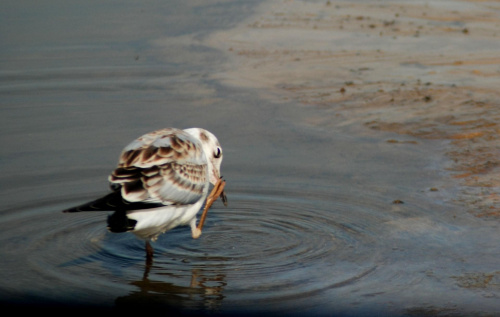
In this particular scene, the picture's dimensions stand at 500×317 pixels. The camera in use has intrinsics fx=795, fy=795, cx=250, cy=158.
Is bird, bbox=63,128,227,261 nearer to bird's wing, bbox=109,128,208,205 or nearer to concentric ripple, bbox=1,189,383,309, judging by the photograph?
bird's wing, bbox=109,128,208,205

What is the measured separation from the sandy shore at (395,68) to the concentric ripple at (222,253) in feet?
4.67

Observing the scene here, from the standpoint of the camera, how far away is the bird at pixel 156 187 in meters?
5.75

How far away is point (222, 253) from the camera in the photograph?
20.7 ft

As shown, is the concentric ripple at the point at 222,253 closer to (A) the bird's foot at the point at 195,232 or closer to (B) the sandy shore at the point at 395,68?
(A) the bird's foot at the point at 195,232

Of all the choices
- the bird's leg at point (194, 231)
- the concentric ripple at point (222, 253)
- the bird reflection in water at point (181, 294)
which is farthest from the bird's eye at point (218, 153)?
the bird reflection in water at point (181, 294)

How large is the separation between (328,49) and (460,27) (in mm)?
3038

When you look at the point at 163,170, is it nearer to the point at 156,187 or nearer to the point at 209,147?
the point at 156,187

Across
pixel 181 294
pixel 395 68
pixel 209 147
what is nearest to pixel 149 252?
pixel 181 294

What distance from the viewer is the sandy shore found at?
914 cm

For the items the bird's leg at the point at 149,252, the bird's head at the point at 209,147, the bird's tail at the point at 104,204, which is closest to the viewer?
the bird's tail at the point at 104,204

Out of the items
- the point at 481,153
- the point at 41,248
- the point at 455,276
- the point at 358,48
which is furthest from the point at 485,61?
the point at 41,248

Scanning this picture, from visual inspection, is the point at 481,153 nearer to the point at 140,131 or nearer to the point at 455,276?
the point at 455,276

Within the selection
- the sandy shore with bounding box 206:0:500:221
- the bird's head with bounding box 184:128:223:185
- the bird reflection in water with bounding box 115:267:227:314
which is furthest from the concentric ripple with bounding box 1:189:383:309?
the sandy shore with bounding box 206:0:500:221

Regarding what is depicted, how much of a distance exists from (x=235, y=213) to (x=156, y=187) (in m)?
1.32
